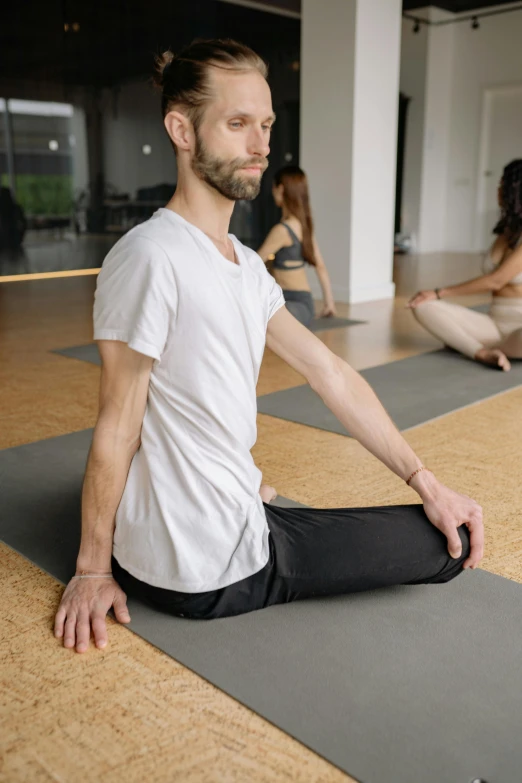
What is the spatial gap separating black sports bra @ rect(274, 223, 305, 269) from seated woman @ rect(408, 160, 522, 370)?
82cm

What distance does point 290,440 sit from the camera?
248cm

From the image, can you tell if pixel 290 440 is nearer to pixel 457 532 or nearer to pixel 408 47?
pixel 457 532

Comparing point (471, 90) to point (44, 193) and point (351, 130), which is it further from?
point (44, 193)

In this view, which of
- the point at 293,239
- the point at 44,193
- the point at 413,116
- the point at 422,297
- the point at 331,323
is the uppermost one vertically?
the point at 413,116

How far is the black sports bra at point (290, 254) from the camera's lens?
417cm

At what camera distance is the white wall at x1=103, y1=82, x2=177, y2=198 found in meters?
7.32

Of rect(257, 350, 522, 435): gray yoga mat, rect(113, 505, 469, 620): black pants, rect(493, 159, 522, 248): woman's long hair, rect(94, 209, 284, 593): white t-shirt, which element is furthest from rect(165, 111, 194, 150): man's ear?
rect(493, 159, 522, 248): woman's long hair

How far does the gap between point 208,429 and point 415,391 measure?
1.97 meters

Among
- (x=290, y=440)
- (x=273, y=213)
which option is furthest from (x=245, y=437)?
(x=273, y=213)

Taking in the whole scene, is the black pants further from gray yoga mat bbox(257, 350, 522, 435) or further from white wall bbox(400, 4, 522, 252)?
white wall bbox(400, 4, 522, 252)

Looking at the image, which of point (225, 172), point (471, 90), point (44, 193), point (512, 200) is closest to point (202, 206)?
point (225, 172)

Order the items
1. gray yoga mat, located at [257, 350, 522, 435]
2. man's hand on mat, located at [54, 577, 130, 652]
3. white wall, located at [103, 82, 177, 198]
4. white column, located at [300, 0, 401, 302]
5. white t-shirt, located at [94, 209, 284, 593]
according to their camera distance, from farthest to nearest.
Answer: white wall, located at [103, 82, 177, 198], white column, located at [300, 0, 401, 302], gray yoga mat, located at [257, 350, 522, 435], man's hand on mat, located at [54, 577, 130, 652], white t-shirt, located at [94, 209, 284, 593]

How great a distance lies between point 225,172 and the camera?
1.22 metres

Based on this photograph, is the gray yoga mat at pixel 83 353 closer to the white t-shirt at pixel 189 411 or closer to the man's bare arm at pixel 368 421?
the man's bare arm at pixel 368 421
